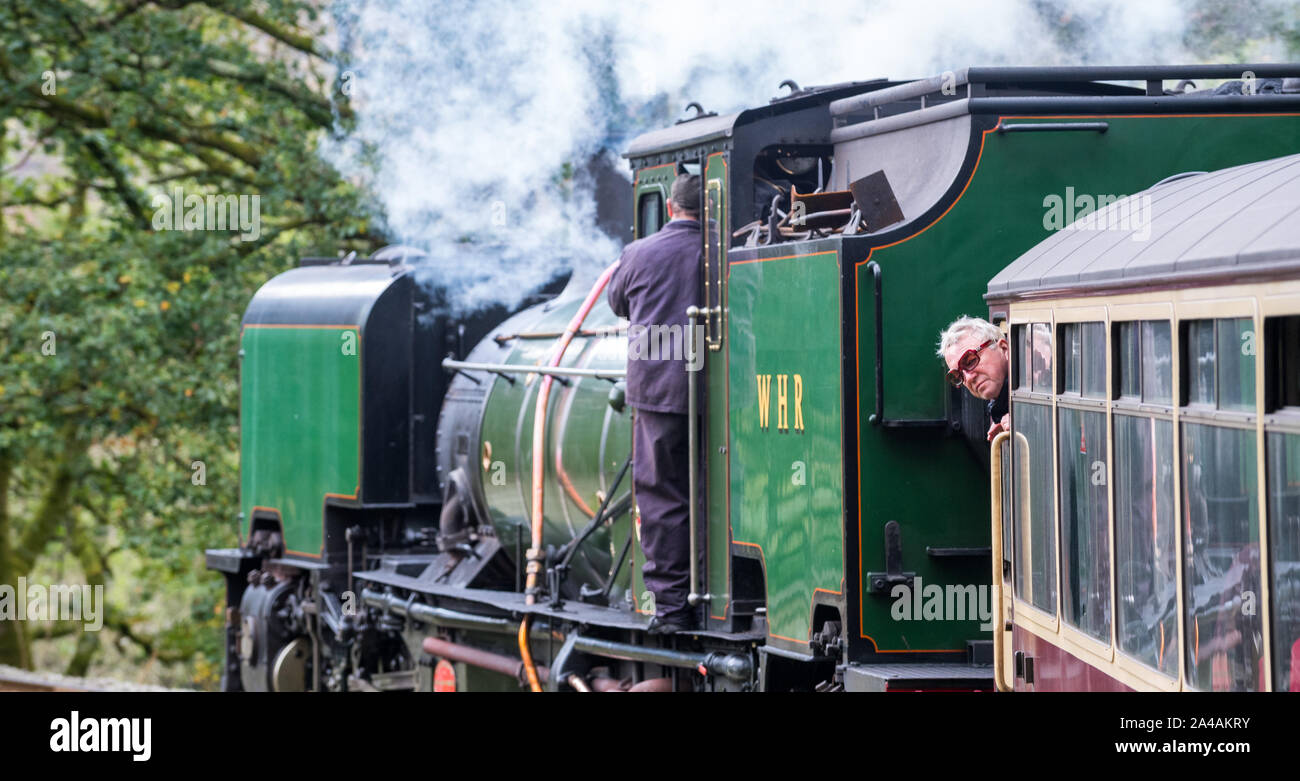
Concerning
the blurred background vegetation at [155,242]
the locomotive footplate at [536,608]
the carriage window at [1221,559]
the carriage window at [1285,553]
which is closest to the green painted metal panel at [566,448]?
the locomotive footplate at [536,608]

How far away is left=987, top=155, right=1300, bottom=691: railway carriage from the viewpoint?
313 cm

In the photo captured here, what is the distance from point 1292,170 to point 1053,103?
1647 millimetres

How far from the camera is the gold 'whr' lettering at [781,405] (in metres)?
6.00

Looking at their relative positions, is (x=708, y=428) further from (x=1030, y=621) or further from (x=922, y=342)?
(x=1030, y=621)

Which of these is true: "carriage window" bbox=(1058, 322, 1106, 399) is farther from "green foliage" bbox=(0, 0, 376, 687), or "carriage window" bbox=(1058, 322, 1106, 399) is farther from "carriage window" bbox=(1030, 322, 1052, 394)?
Result: "green foliage" bbox=(0, 0, 376, 687)

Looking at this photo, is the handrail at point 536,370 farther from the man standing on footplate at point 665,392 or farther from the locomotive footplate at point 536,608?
the locomotive footplate at point 536,608

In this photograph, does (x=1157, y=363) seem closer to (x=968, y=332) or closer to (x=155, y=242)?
(x=968, y=332)

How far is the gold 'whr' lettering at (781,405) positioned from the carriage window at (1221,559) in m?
2.53

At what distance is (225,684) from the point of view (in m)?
11.5
